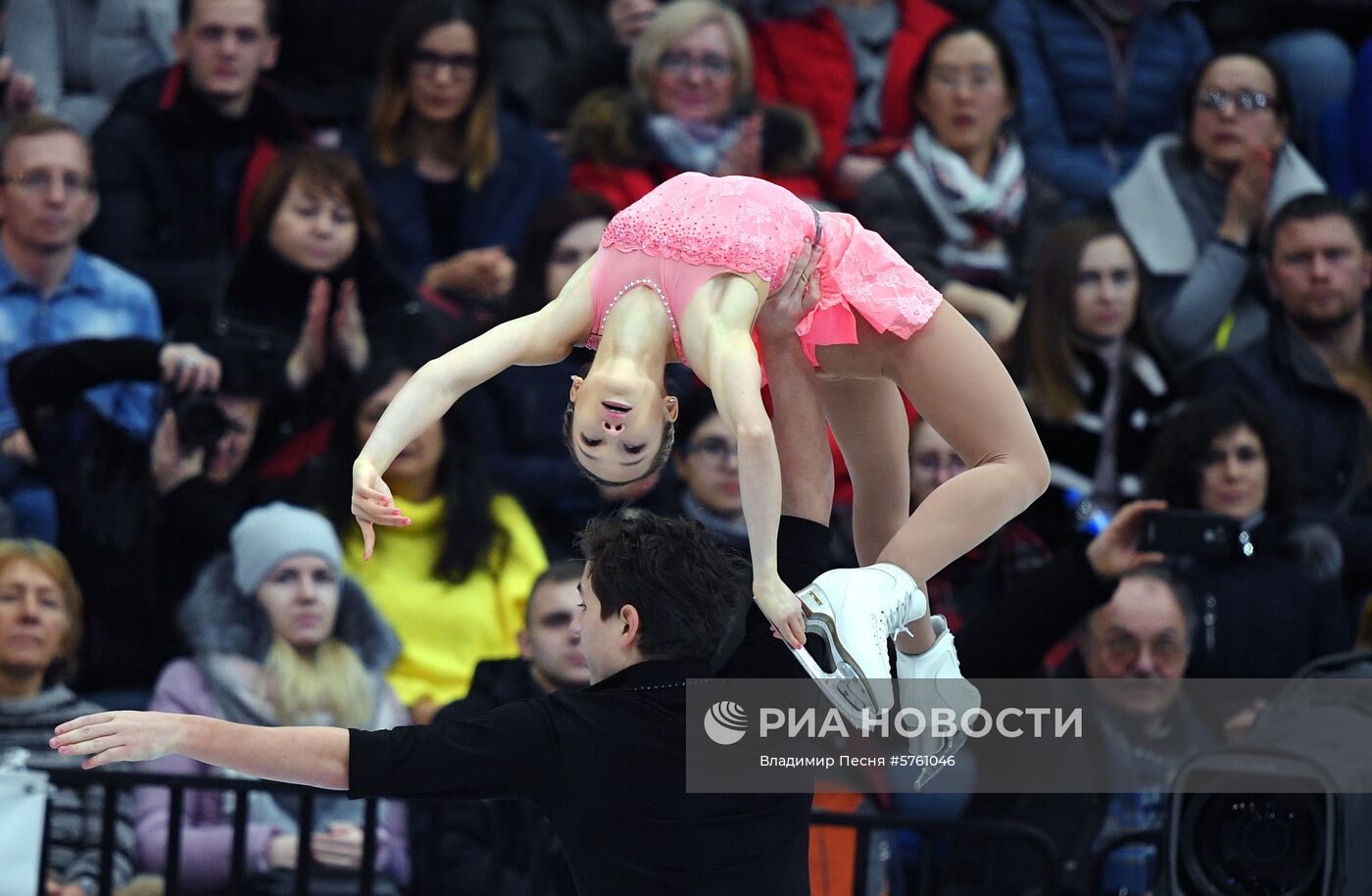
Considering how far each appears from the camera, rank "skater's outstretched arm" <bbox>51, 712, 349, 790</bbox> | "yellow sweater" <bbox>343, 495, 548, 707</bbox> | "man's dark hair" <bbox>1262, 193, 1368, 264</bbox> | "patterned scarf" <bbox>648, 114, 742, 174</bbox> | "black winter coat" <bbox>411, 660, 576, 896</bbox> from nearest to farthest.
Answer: "skater's outstretched arm" <bbox>51, 712, 349, 790</bbox>, "black winter coat" <bbox>411, 660, 576, 896</bbox>, "yellow sweater" <bbox>343, 495, 548, 707</bbox>, "patterned scarf" <bbox>648, 114, 742, 174</bbox>, "man's dark hair" <bbox>1262, 193, 1368, 264</bbox>

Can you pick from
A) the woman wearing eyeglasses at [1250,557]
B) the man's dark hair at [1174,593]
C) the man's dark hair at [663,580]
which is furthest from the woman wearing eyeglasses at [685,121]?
the man's dark hair at [663,580]

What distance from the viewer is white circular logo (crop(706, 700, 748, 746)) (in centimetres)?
321

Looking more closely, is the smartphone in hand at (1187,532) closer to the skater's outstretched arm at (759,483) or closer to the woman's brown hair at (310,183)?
the skater's outstretched arm at (759,483)

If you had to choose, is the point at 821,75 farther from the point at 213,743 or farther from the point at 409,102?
the point at 213,743

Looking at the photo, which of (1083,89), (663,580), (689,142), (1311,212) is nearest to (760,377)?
(663,580)

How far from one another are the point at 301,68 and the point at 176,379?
1470mm

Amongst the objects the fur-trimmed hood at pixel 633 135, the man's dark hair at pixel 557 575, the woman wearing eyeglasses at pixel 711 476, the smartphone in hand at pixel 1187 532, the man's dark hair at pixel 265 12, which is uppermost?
the man's dark hair at pixel 265 12

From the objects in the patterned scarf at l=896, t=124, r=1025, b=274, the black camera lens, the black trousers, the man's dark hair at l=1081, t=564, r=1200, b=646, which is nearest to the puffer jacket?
the patterned scarf at l=896, t=124, r=1025, b=274

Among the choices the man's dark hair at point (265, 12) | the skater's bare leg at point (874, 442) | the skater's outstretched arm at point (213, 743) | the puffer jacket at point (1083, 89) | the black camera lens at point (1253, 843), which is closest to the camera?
the skater's outstretched arm at point (213, 743)

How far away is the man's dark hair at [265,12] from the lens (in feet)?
18.4

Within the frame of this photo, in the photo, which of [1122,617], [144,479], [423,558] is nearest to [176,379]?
[144,479]

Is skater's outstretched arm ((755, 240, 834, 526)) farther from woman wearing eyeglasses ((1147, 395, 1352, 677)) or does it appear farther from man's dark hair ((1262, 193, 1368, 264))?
man's dark hair ((1262, 193, 1368, 264))

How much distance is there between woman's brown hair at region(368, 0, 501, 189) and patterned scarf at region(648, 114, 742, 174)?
499mm

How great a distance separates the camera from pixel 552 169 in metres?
5.86
